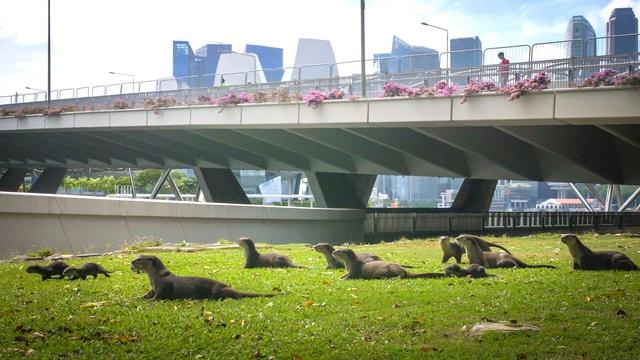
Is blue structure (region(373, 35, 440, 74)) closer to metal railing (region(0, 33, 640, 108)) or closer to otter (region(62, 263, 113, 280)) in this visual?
metal railing (region(0, 33, 640, 108))

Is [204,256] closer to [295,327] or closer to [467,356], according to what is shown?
[295,327]

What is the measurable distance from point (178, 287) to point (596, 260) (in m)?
8.08

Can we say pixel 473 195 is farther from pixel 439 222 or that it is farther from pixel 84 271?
pixel 84 271

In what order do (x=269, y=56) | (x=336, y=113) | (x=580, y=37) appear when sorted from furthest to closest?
(x=269, y=56)
(x=336, y=113)
(x=580, y=37)

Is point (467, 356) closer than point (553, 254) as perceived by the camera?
Yes

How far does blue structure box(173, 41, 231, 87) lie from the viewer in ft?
226

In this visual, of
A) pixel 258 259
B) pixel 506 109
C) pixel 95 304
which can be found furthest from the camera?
pixel 506 109

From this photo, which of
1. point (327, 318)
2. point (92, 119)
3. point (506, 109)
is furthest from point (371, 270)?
point (92, 119)

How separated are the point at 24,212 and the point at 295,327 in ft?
42.2

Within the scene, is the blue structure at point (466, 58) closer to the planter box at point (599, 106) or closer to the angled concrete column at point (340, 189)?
the planter box at point (599, 106)

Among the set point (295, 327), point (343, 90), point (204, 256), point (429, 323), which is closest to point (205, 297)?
point (295, 327)

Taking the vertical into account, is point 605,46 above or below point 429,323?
above

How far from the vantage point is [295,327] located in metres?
9.30

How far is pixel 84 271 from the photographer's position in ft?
43.8
